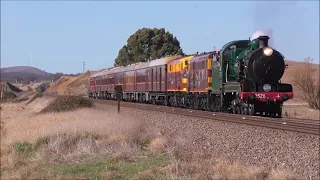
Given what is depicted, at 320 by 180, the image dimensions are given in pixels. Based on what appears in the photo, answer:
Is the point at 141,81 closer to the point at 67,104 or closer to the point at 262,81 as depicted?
the point at 67,104

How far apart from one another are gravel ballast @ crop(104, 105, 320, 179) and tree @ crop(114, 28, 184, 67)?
75.7m

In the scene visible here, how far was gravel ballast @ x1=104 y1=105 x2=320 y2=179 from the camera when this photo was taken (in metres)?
13.1

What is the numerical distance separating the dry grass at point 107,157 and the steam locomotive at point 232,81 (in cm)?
595

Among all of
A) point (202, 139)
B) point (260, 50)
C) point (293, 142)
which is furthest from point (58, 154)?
point (260, 50)

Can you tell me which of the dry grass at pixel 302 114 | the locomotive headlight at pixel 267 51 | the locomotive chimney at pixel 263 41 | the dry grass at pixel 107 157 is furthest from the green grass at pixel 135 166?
the dry grass at pixel 302 114

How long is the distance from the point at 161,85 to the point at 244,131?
25.4 meters

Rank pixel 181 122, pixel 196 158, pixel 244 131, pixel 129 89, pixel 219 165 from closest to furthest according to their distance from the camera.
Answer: pixel 219 165 < pixel 196 158 < pixel 244 131 < pixel 181 122 < pixel 129 89

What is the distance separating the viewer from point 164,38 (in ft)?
319

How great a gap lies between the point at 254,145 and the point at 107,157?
14.5 feet

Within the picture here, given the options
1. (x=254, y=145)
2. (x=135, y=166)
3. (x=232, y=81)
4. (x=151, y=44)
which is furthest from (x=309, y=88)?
(x=151, y=44)

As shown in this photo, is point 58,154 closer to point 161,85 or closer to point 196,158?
point 196,158

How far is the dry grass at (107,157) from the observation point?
12047 millimetres

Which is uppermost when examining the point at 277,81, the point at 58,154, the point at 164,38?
the point at 164,38

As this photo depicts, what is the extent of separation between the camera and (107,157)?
14.8m
